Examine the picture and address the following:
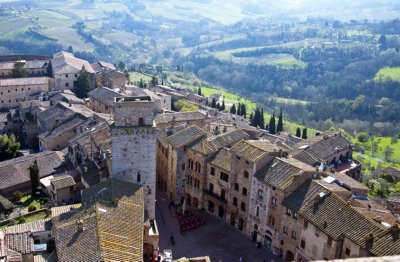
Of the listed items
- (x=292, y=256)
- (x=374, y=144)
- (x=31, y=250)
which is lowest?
(x=374, y=144)

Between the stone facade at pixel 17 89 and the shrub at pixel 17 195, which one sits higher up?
the stone facade at pixel 17 89

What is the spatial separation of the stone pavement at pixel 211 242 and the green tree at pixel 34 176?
20.6 metres

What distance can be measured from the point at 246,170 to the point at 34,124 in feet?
176

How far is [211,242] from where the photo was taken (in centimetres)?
6388

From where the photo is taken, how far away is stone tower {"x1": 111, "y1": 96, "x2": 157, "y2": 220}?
5541 cm

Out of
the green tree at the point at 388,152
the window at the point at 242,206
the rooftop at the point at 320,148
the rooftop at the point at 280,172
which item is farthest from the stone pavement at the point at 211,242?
the green tree at the point at 388,152

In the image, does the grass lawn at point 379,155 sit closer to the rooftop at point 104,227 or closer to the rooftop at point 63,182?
the rooftop at point 63,182

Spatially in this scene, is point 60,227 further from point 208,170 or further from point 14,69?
point 14,69

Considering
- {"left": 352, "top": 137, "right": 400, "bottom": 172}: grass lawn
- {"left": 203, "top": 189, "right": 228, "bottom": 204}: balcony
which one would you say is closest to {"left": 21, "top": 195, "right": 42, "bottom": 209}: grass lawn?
{"left": 203, "top": 189, "right": 228, "bottom": 204}: balcony

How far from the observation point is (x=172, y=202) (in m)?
75.1

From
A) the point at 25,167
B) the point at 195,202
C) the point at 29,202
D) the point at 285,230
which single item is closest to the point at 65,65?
the point at 25,167

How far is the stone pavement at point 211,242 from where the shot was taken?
61125 millimetres

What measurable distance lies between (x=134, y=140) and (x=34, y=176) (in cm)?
2541

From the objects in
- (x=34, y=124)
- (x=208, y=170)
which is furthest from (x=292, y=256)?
(x=34, y=124)
